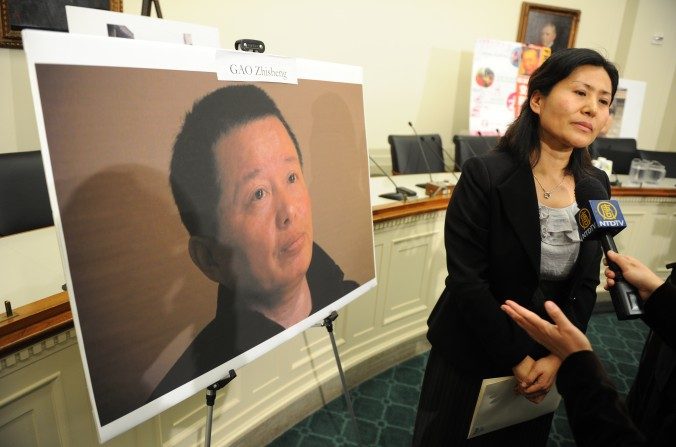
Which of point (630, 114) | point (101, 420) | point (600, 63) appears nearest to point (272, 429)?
point (101, 420)

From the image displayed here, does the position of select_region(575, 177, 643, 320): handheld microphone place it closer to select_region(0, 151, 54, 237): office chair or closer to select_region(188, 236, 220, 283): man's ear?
select_region(188, 236, 220, 283): man's ear

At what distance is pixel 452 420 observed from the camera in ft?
4.91

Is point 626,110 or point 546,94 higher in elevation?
point 546,94

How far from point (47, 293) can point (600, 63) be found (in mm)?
1707

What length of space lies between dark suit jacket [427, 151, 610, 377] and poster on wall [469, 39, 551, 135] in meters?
3.43

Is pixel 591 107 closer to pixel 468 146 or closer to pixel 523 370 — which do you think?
pixel 523 370

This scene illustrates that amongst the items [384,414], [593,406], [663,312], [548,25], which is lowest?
[384,414]

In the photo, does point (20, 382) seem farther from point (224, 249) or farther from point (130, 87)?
point (130, 87)

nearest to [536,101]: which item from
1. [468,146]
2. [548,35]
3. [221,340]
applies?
[221,340]

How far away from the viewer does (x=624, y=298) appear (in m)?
1.04

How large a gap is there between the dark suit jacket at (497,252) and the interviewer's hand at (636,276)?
0.19 m

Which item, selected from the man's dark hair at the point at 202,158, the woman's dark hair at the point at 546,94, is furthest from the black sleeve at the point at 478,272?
the man's dark hair at the point at 202,158

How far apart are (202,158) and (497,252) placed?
Answer: 87cm

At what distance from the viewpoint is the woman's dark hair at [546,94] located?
123 centimetres
